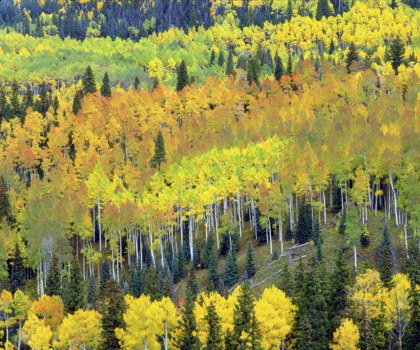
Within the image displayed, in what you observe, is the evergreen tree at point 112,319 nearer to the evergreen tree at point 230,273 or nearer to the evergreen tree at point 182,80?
the evergreen tree at point 230,273

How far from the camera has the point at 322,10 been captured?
19250 cm

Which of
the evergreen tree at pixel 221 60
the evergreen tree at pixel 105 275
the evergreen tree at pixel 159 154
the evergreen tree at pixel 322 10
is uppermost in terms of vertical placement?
the evergreen tree at pixel 322 10

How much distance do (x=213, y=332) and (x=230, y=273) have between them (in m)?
21.6

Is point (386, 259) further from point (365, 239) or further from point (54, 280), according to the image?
point (54, 280)

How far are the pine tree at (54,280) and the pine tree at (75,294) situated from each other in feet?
6.41

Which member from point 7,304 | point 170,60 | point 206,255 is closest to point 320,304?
point 206,255

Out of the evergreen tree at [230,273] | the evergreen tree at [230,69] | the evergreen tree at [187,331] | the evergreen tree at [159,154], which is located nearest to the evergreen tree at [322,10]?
the evergreen tree at [230,69]

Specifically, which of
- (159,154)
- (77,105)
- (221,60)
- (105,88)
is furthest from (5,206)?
(221,60)

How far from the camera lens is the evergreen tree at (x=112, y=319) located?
65250 mm

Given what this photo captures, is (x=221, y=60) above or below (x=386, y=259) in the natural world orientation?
above

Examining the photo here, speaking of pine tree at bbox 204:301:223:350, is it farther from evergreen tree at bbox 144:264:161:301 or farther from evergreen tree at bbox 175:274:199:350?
evergreen tree at bbox 144:264:161:301

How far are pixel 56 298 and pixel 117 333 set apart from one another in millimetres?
15331

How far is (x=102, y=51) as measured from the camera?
182m

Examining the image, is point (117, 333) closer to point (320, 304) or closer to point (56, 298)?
point (56, 298)
